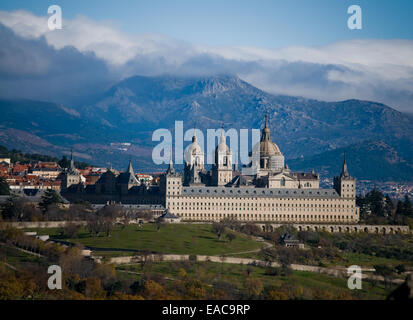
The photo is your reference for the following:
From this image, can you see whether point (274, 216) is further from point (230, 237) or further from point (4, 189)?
point (4, 189)

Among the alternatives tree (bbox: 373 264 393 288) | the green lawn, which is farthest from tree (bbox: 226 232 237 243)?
tree (bbox: 373 264 393 288)

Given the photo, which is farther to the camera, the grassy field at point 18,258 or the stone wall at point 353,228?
the stone wall at point 353,228

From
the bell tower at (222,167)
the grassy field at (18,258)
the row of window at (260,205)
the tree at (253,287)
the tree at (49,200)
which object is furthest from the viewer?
the bell tower at (222,167)

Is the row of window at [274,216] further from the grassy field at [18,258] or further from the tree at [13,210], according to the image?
the grassy field at [18,258]

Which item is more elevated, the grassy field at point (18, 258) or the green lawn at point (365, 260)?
the grassy field at point (18, 258)

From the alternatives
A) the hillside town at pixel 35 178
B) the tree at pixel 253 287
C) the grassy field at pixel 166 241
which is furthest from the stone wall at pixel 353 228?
the tree at pixel 253 287

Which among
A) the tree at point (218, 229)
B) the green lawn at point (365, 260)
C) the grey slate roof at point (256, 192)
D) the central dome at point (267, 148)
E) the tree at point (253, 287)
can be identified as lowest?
the tree at point (253, 287)

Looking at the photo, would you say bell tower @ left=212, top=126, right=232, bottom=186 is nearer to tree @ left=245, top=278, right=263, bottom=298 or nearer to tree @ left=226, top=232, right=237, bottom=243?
tree @ left=226, top=232, right=237, bottom=243
